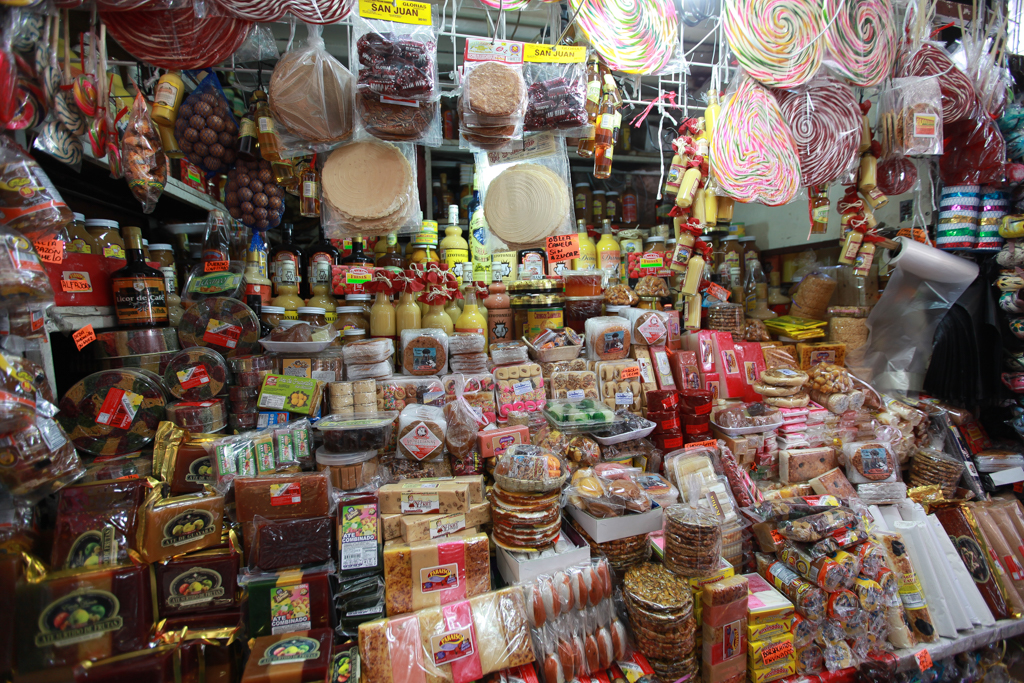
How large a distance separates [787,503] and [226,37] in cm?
283

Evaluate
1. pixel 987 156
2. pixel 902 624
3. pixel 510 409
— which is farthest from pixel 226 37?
pixel 987 156

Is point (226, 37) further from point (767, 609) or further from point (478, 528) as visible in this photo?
point (767, 609)

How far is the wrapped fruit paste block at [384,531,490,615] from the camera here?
1.48 m

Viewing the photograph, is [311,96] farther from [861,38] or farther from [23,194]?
[861,38]

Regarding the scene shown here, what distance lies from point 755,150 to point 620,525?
1777 millimetres

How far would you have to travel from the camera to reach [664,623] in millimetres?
1472

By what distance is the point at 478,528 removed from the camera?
171 centimetres

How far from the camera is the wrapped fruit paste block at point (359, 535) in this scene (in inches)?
58.1

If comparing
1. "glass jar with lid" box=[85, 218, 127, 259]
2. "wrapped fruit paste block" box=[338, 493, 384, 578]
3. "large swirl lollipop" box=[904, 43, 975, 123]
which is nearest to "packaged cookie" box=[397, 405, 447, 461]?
"wrapped fruit paste block" box=[338, 493, 384, 578]

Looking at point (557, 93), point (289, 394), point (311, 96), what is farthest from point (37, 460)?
point (557, 93)

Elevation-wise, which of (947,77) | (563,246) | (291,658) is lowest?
(291,658)

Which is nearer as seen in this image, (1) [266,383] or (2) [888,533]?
(1) [266,383]

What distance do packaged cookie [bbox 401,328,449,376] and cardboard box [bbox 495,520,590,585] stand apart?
0.88 meters

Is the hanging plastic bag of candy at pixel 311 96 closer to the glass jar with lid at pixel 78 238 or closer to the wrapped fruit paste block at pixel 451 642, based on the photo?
the glass jar with lid at pixel 78 238
